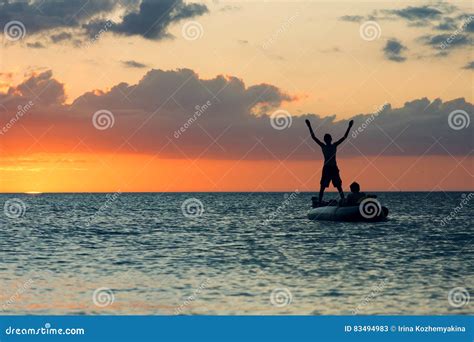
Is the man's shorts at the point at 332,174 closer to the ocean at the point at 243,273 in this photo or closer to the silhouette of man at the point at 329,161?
the silhouette of man at the point at 329,161

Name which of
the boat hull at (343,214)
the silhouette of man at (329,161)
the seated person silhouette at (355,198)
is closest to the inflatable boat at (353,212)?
the boat hull at (343,214)

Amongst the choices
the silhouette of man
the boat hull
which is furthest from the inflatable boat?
the silhouette of man

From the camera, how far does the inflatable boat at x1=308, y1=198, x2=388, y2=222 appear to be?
131ft

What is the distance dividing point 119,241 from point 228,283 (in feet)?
55.4

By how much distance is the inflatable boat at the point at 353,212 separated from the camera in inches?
1566

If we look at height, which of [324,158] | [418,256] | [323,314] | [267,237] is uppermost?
[324,158]

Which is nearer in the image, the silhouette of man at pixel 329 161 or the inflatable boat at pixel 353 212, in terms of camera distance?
the silhouette of man at pixel 329 161

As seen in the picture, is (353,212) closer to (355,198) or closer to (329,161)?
(355,198)

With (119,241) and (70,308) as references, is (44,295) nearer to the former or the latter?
(70,308)

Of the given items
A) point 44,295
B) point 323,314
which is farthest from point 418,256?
point 44,295

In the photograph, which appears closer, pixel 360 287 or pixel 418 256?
pixel 360 287

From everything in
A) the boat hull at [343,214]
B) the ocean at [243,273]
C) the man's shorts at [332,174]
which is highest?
the man's shorts at [332,174]

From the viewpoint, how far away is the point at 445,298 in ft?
63.7

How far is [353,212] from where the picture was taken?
39.7 meters
